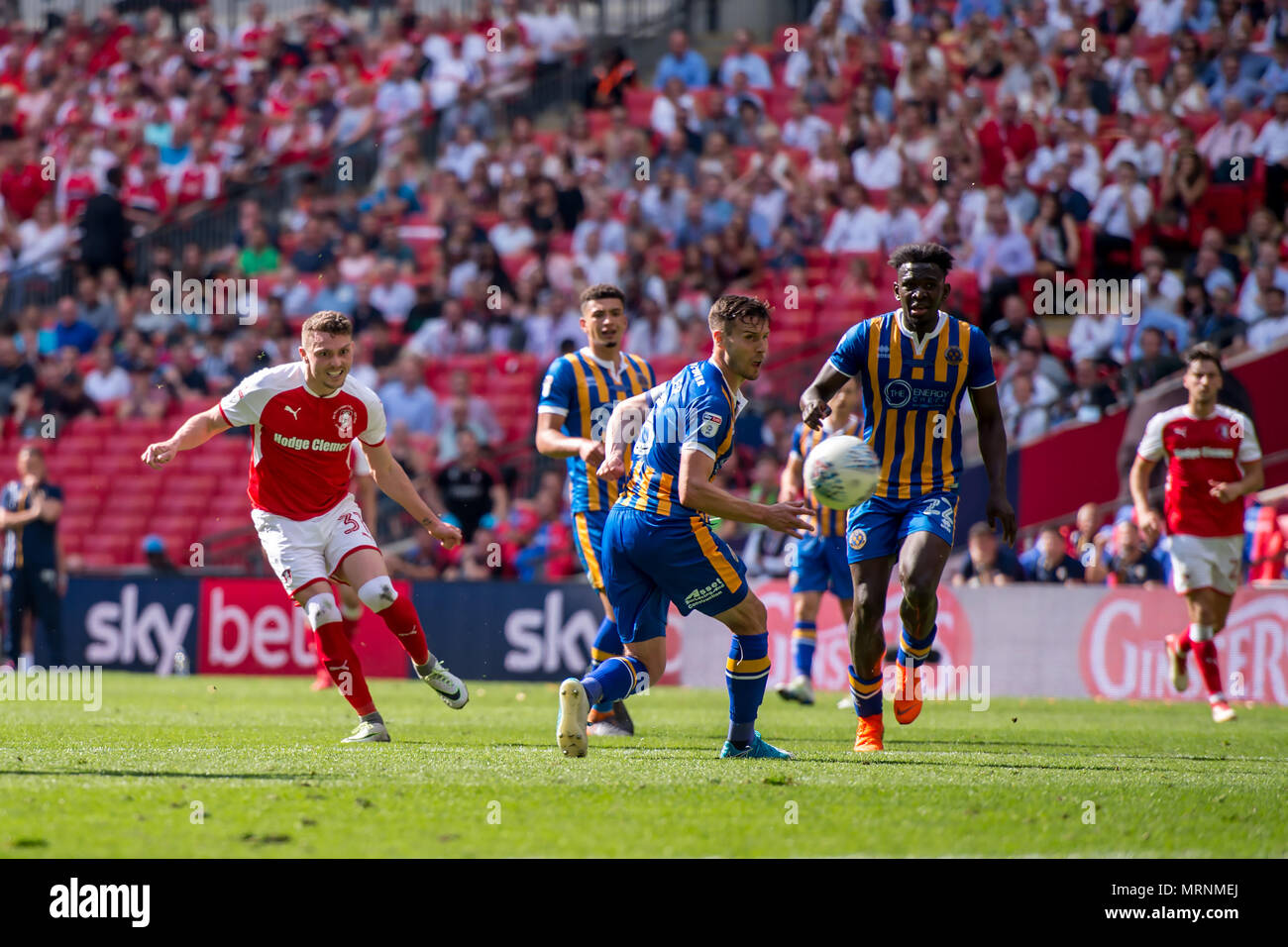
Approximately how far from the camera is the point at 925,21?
2212 cm

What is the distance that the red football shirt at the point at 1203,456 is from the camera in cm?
1181

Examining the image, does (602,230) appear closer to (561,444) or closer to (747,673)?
(561,444)

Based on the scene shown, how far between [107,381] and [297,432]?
1498 centimetres

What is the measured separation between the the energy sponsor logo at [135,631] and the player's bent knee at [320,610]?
31.6 feet

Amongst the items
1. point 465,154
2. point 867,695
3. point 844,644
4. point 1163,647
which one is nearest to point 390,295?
point 465,154

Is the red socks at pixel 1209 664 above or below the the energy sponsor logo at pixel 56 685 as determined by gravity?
above

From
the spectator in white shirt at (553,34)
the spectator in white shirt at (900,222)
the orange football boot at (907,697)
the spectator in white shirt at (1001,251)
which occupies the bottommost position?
the orange football boot at (907,697)

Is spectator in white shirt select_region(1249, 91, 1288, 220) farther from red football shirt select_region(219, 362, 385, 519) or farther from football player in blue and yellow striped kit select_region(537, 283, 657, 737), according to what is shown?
red football shirt select_region(219, 362, 385, 519)

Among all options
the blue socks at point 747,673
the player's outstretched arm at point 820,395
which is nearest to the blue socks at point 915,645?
the blue socks at point 747,673

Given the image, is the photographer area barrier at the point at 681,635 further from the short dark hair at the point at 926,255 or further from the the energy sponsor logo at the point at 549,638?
the short dark hair at the point at 926,255
